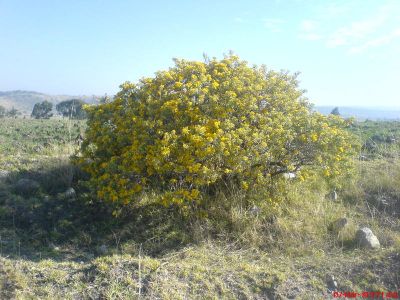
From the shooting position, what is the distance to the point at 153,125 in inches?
181

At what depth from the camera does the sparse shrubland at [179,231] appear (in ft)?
11.2

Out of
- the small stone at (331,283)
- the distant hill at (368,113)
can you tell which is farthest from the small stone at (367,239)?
the distant hill at (368,113)

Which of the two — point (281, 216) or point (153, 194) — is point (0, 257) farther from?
point (281, 216)

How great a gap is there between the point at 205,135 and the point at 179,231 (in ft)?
4.07

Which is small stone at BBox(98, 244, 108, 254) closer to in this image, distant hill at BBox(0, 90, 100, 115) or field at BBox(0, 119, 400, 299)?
field at BBox(0, 119, 400, 299)

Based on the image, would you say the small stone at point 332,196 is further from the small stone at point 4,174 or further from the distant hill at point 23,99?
the distant hill at point 23,99

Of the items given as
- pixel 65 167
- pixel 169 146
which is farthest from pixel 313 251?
pixel 65 167

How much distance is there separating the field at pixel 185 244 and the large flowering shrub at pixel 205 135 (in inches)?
18.3

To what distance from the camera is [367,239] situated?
4.44 m

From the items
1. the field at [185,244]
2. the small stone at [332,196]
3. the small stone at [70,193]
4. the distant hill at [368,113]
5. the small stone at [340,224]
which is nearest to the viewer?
the field at [185,244]

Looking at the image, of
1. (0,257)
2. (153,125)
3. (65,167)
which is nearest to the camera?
(0,257)

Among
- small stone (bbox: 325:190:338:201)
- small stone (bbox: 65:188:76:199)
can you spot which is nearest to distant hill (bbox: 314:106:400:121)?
small stone (bbox: 325:190:338:201)

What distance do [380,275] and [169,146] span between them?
252cm

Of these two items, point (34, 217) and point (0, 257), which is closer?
point (0, 257)
